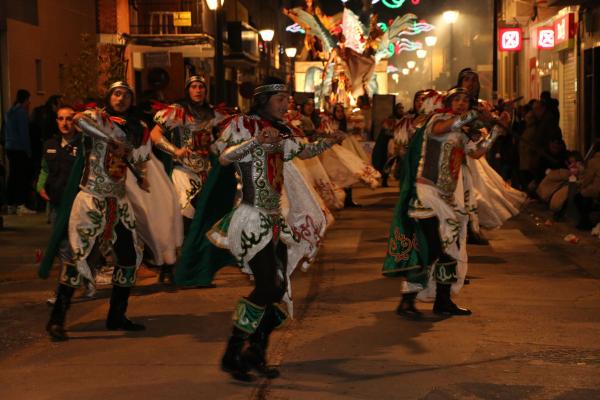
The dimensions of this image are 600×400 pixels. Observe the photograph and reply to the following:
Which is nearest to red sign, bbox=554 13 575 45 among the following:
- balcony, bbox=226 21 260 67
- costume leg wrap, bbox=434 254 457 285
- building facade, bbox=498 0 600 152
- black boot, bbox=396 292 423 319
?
building facade, bbox=498 0 600 152

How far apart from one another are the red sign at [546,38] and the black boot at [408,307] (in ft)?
69.5

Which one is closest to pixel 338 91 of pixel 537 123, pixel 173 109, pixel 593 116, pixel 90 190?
pixel 593 116

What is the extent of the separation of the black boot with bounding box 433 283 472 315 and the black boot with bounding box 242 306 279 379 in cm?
238

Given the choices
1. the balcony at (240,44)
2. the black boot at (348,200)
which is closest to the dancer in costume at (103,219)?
the black boot at (348,200)

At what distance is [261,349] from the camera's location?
7016 millimetres

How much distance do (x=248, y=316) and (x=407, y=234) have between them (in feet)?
9.03

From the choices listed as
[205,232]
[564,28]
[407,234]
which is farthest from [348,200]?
[205,232]

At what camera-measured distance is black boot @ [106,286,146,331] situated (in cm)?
865

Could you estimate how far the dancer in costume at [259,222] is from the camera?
6910 mm

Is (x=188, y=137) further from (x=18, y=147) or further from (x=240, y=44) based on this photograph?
(x=240, y=44)

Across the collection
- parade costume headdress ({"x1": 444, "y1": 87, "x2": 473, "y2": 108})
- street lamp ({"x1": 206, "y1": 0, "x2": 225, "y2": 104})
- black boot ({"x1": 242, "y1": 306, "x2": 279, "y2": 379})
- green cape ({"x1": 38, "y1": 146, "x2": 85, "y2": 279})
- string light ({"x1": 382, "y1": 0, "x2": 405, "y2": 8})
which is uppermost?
string light ({"x1": 382, "y1": 0, "x2": 405, "y2": 8})

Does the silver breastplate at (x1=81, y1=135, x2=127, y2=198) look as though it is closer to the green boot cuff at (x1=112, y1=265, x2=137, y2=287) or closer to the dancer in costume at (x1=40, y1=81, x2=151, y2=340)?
the dancer in costume at (x1=40, y1=81, x2=151, y2=340)

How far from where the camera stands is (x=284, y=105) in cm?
708

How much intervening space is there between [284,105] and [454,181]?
2571 mm
